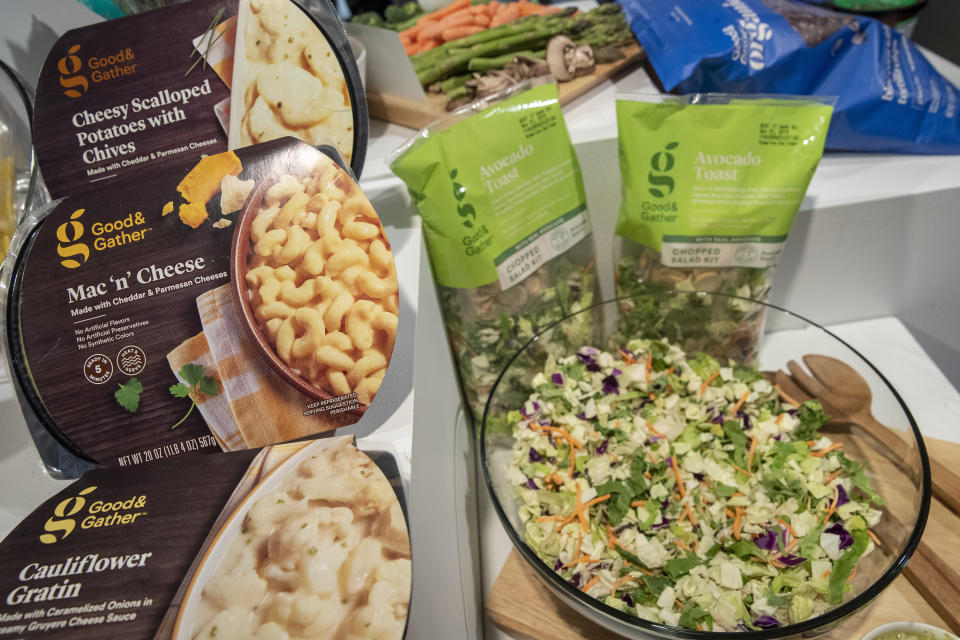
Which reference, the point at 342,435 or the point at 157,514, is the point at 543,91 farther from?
the point at 157,514

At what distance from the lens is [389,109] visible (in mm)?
1098

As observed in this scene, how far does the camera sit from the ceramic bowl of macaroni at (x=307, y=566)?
0.40 m

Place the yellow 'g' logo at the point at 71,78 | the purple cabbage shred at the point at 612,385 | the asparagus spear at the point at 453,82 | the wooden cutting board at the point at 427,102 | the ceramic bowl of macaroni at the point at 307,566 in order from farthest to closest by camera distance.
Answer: the asparagus spear at the point at 453,82, the wooden cutting board at the point at 427,102, the purple cabbage shred at the point at 612,385, the yellow 'g' logo at the point at 71,78, the ceramic bowl of macaroni at the point at 307,566

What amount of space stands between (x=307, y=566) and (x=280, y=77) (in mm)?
518

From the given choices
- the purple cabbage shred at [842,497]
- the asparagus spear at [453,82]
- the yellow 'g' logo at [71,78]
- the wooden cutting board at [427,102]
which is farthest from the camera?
the asparagus spear at [453,82]

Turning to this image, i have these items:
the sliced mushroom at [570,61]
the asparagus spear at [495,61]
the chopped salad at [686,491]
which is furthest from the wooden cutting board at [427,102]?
the chopped salad at [686,491]

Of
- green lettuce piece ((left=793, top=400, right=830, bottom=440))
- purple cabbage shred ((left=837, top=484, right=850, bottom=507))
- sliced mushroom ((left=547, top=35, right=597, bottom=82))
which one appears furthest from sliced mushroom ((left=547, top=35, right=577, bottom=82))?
purple cabbage shred ((left=837, top=484, right=850, bottom=507))

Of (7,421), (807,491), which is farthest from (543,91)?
(7,421)

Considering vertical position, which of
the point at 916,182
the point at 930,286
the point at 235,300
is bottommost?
the point at 930,286

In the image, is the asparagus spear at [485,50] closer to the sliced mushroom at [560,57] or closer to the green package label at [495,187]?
the sliced mushroom at [560,57]

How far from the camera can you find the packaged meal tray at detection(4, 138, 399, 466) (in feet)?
1.73

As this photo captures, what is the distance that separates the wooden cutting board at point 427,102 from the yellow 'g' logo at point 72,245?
2.02 feet

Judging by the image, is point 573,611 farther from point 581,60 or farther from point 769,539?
point 581,60

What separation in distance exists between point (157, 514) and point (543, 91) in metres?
0.69
